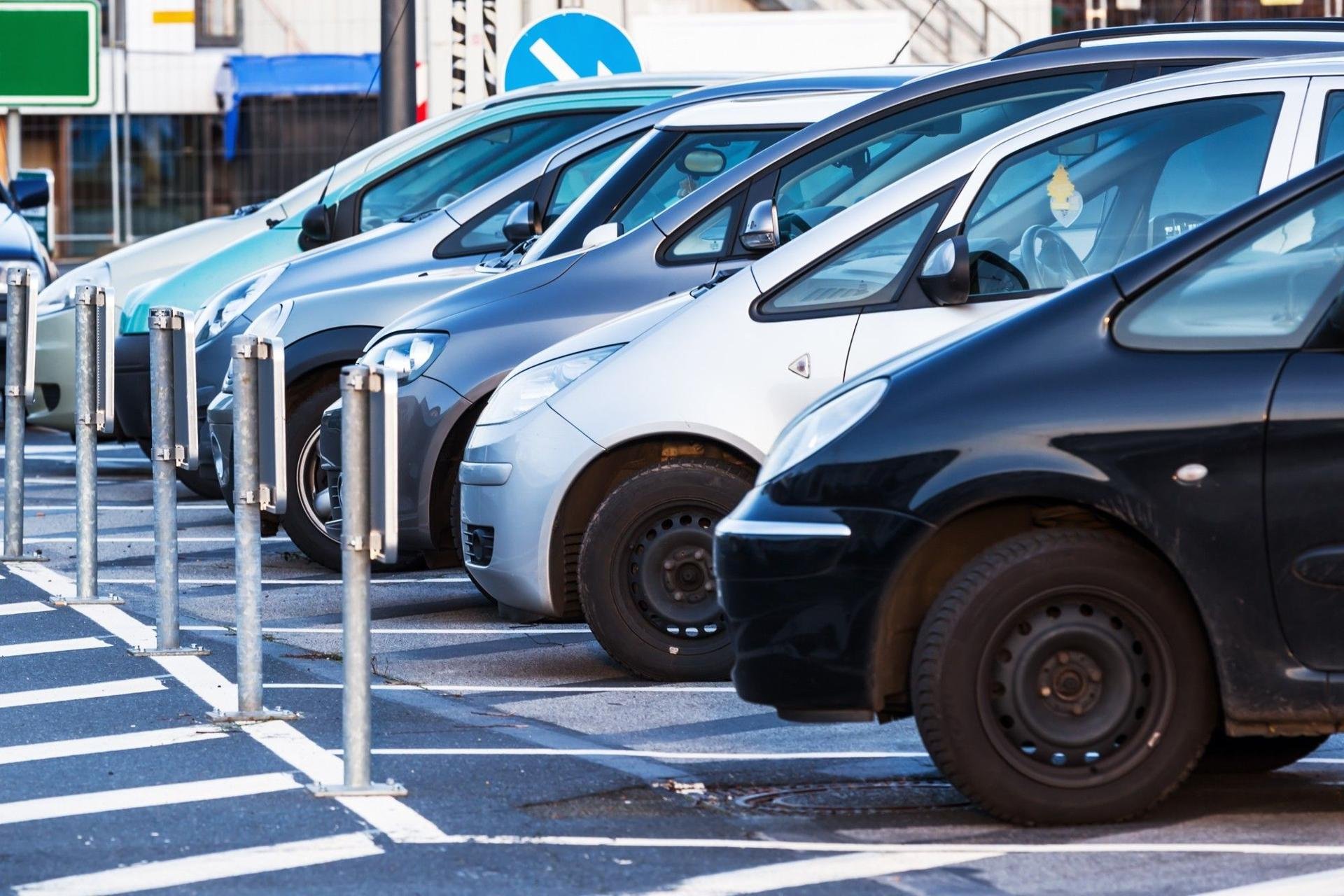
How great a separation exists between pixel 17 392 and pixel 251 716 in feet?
11.1

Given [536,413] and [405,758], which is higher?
[536,413]

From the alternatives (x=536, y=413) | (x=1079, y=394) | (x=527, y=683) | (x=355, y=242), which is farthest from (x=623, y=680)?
(x=355, y=242)

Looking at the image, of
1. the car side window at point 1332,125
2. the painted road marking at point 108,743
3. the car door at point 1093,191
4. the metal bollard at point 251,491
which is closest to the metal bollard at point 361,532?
the metal bollard at point 251,491

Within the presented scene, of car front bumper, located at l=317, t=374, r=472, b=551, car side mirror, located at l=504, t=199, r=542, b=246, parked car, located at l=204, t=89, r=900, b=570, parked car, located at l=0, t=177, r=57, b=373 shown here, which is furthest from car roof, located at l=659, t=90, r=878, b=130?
parked car, located at l=0, t=177, r=57, b=373

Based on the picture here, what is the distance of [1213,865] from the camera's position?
5.05 m

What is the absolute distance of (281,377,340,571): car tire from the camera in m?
9.92

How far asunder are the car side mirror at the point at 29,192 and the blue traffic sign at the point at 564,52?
4098 mm

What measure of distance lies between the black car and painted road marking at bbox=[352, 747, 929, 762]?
76cm

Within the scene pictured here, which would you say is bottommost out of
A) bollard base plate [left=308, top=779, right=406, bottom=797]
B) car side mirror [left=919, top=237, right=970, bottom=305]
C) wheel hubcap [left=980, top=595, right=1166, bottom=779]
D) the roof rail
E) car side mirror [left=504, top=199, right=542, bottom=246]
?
bollard base plate [left=308, top=779, right=406, bottom=797]

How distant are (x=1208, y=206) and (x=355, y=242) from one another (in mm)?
4759

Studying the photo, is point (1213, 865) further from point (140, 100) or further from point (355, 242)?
point (140, 100)

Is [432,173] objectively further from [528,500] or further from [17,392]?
[528,500]

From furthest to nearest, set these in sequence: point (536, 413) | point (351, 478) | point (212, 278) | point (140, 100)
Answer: point (140, 100) < point (212, 278) < point (536, 413) < point (351, 478)

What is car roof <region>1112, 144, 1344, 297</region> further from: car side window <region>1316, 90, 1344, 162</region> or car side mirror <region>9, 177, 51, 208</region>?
car side mirror <region>9, 177, 51, 208</region>
